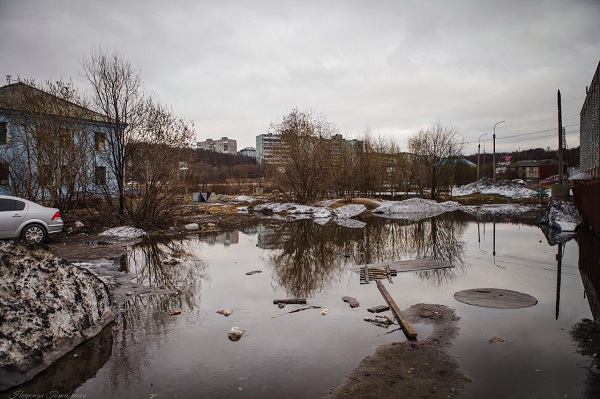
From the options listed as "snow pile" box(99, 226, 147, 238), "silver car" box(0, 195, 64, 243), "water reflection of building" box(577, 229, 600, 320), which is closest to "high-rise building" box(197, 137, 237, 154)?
"snow pile" box(99, 226, 147, 238)

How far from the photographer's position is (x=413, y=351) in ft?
16.4

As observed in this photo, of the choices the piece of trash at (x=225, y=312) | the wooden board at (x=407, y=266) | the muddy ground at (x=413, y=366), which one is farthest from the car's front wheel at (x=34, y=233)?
the wooden board at (x=407, y=266)

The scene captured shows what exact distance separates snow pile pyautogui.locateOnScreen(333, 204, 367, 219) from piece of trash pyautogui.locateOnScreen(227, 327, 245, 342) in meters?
20.9

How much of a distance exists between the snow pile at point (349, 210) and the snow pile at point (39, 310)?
2140 cm

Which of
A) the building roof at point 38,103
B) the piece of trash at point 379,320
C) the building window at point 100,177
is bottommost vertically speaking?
the piece of trash at point 379,320

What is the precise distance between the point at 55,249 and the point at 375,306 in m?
11.1

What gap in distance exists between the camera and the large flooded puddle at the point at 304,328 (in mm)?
4242

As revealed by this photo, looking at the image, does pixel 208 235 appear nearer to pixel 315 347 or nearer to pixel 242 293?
pixel 242 293

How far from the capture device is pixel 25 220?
1237 centimetres

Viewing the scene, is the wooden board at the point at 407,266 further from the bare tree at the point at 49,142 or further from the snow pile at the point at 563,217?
the bare tree at the point at 49,142

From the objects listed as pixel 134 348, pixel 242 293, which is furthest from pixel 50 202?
pixel 134 348

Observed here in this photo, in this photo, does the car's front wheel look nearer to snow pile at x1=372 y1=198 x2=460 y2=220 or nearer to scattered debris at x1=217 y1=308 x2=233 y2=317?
scattered debris at x1=217 y1=308 x2=233 y2=317

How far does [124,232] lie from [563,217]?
67.5ft

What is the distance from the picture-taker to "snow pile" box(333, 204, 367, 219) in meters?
26.7
